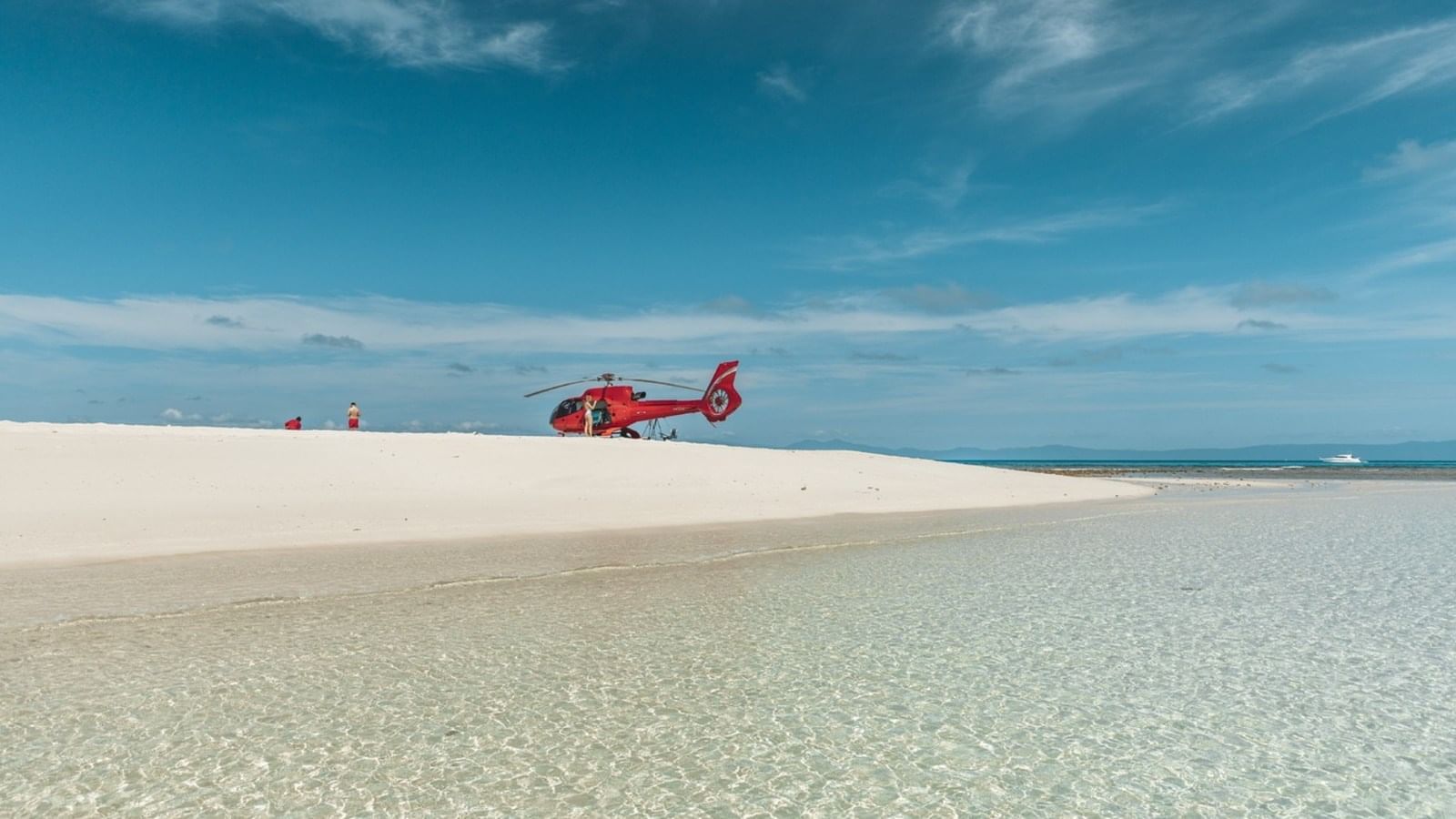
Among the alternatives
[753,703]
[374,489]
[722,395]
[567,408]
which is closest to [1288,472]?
[722,395]

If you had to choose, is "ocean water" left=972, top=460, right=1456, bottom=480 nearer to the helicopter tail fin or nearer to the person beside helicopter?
the helicopter tail fin

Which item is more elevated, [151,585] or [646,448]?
[646,448]

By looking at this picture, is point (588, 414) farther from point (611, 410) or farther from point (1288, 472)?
point (1288, 472)

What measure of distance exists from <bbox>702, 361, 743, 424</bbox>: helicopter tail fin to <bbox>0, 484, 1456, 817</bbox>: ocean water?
1531 inches

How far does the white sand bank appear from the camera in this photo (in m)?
15.5

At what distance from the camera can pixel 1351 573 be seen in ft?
39.3

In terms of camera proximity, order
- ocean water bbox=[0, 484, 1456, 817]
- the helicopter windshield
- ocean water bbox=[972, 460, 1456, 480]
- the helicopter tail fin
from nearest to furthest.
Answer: ocean water bbox=[0, 484, 1456, 817] → the helicopter windshield → the helicopter tail fin → ocean water bbox=[972, 460, 1456, 480]

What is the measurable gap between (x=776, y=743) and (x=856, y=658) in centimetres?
218

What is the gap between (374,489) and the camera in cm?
2019

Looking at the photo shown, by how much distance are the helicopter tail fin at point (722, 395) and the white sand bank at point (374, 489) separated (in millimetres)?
19045

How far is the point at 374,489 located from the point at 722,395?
3133cm

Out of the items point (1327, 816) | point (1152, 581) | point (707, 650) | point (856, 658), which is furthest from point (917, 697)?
point (1152, 581)

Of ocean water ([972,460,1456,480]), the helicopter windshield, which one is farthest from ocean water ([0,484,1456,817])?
ocean water ([972,460,1456,480])

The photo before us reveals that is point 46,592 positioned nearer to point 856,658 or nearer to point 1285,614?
point 856,658
